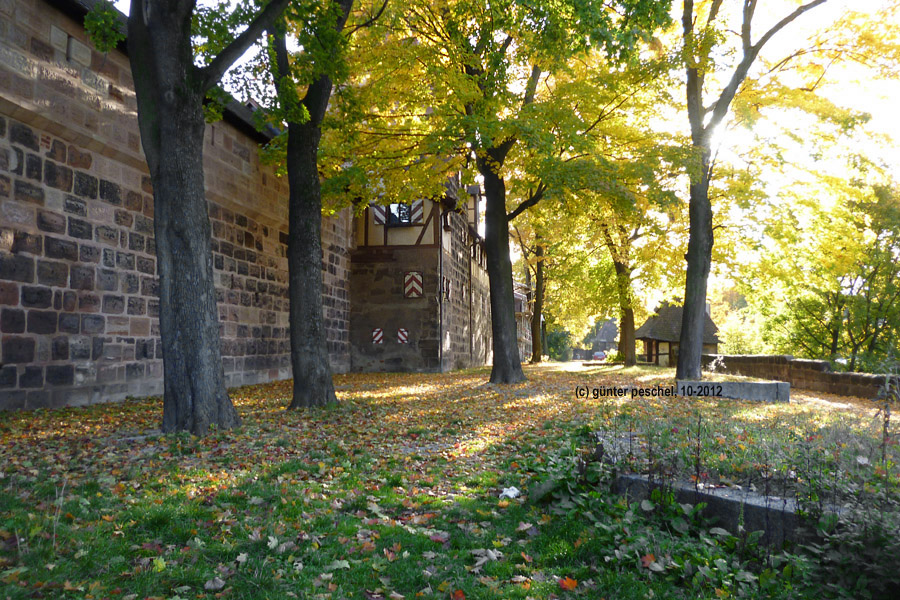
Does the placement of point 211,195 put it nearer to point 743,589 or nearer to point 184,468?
point 184,468

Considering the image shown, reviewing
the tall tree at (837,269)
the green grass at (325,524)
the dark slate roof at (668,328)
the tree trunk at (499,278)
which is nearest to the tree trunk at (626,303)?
the tall tree at (837,269)

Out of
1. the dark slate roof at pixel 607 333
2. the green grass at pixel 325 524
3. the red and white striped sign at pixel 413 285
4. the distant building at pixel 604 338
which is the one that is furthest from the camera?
the dark slate roof at pixel 607 333

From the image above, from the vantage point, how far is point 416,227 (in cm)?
1905

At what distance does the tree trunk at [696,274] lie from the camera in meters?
14.0

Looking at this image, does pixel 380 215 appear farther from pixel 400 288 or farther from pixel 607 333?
pixel 607 333

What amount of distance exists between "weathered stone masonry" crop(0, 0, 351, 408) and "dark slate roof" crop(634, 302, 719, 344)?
1125 inches

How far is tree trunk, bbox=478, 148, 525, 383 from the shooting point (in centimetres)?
1356

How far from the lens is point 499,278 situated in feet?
44.4

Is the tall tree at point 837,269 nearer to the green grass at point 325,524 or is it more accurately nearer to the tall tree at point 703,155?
the tall tree at point 703,155

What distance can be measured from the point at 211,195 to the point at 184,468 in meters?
7.79

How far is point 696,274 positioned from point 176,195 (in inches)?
455

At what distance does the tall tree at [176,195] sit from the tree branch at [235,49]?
13 centimetres

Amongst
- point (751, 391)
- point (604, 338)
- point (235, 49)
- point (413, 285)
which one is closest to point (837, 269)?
point (751, 391)

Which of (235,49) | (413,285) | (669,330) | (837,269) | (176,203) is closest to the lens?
(176,203)
